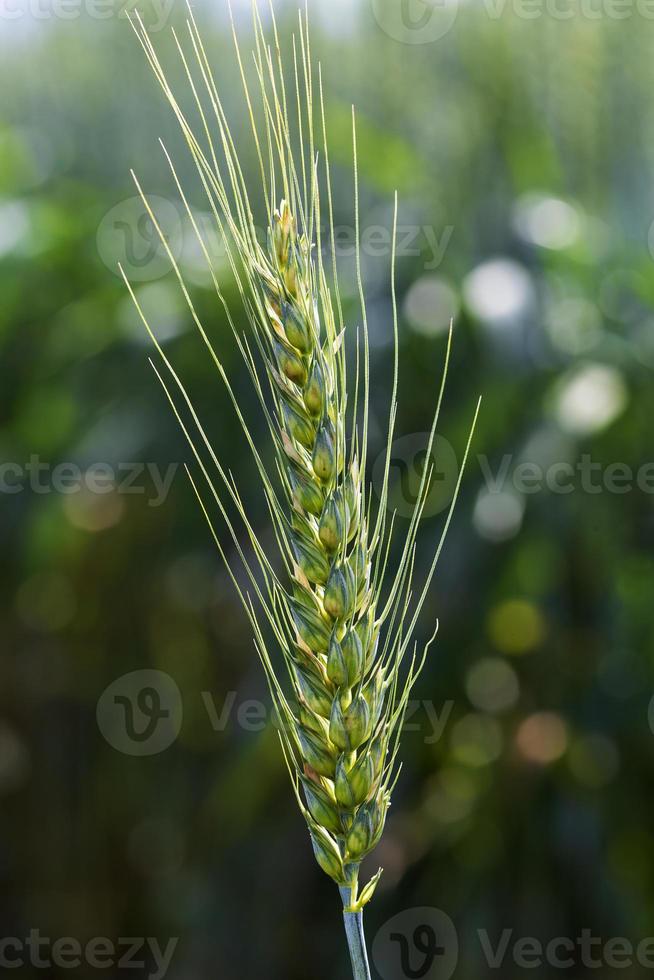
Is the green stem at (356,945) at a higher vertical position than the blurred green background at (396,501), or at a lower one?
higher

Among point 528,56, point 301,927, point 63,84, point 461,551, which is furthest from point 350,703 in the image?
point 63,84

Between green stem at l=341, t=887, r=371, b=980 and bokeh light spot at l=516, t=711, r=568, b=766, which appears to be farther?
bokeh light spot at l=516, t=711, r=568, b=766

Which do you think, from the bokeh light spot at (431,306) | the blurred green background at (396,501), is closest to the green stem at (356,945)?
the blurred green background at (396,501)

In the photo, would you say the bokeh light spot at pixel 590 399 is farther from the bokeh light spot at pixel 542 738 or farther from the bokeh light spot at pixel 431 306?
the bokeh light spot at pixel 542 738

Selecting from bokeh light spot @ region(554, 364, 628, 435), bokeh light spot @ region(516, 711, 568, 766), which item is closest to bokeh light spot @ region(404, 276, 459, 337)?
bokeh light spot @ region(554, 364, 628, 435)

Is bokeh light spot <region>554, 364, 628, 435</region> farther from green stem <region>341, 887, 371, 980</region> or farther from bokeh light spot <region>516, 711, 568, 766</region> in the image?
green stem <region>341, 887, 371, 980</region>

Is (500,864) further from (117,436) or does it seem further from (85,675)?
(117,436)

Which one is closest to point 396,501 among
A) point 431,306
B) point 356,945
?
point 431,306
